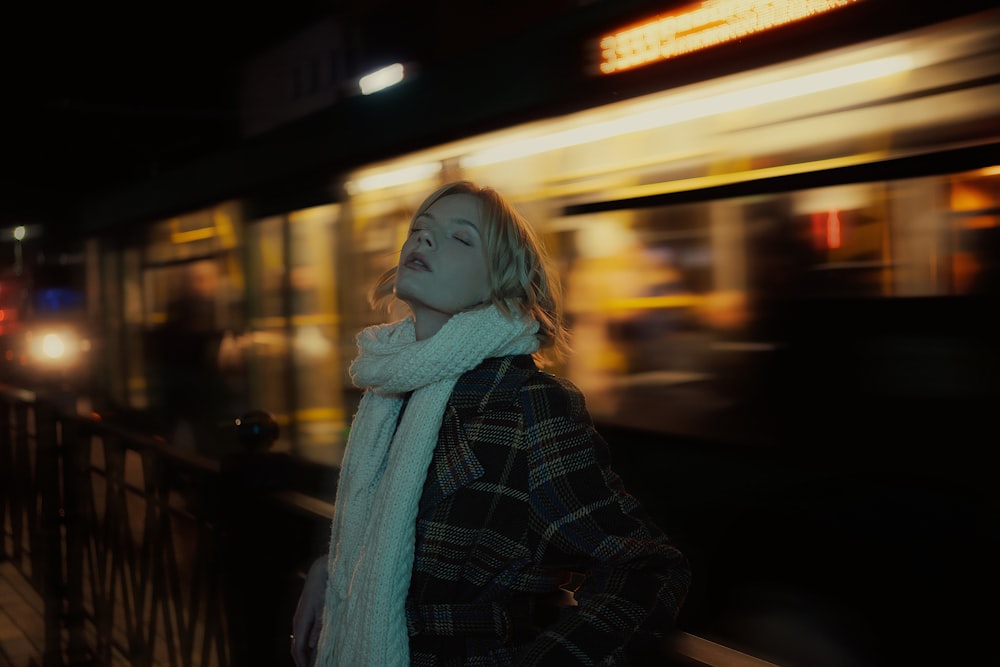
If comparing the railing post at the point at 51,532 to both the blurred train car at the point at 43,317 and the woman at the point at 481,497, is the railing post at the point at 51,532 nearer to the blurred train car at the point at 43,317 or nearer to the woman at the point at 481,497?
the woman at the point at 481,497

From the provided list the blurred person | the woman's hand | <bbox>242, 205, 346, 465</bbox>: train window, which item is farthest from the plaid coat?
the blurred person

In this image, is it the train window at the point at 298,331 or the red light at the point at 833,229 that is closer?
the red light at the point at 833,229

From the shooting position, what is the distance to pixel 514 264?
165 centimetres

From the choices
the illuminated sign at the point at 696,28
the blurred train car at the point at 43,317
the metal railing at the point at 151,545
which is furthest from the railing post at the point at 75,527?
the blurred train car at the point at 43,317

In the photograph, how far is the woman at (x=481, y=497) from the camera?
55.6 inches

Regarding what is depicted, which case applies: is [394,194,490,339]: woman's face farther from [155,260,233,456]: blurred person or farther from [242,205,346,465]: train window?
[155,260,233,456]: blurred person

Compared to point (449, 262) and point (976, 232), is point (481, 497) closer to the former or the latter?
point (449, 262)

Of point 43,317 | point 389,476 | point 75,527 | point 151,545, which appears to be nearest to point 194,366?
point 75,527

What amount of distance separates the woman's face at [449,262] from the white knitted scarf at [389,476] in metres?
0.06

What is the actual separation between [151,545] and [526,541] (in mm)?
2209

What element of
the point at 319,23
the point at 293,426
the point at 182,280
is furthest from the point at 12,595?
the point at 319,23

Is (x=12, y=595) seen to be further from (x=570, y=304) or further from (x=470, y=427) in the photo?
(x=470, y=427)

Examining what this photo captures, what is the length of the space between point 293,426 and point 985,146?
4.84m

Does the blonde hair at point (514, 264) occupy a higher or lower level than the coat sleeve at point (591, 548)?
higher
